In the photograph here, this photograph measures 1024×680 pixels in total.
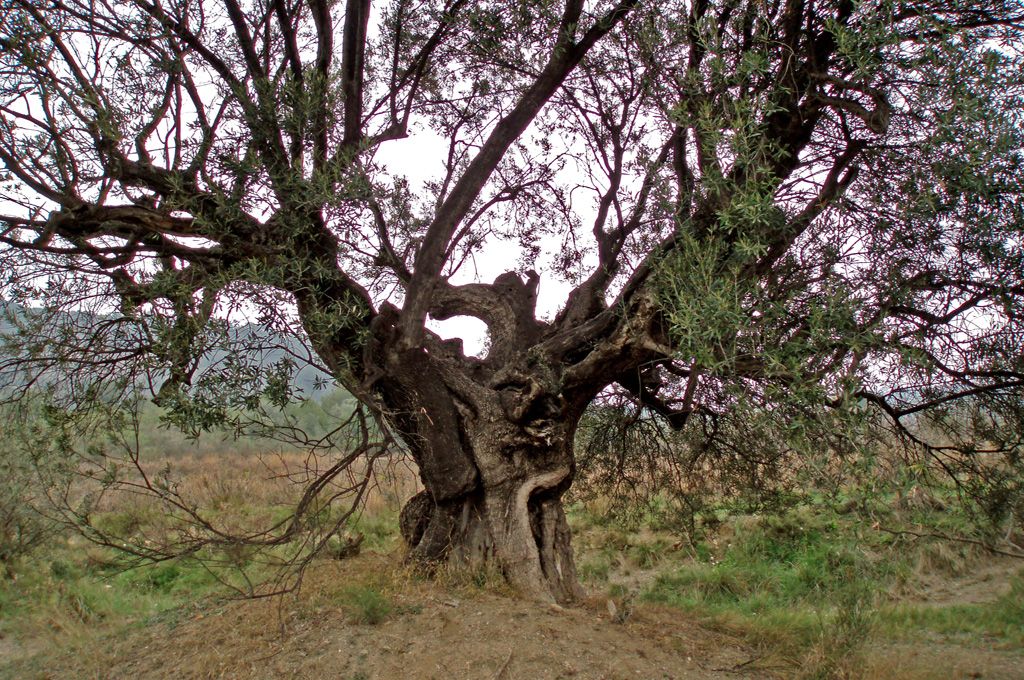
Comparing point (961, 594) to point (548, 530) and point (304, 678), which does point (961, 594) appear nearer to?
point (548, 530)

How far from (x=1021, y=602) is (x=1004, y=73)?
24.3 ft

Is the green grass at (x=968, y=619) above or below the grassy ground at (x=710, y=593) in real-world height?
below

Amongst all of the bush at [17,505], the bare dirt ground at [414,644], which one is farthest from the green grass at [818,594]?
the bush at [17,505]

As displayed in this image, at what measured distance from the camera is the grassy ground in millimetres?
5699

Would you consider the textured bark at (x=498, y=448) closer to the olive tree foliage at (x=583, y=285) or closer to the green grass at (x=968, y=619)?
the olive tree foliage at (x=583, y=285)

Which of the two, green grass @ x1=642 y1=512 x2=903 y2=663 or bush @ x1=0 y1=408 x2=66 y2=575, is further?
bush @ x1=0 y1=408 x2=66 y2=575

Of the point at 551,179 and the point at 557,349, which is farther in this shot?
→ the point at 551,179

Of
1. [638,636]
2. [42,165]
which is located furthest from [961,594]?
[42,165]

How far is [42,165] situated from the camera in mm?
5113

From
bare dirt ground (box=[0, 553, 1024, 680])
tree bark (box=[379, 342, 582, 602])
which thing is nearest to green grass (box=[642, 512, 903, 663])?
bare dirt ground (box=[0, 553, 1024, 680])

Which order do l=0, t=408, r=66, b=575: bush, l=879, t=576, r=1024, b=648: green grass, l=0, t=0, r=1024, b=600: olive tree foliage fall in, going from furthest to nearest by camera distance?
1. l=0, t=408, r=66, b=575: bush
2. l=879, t=576, r=1024, b=648: green grass
3. l=0, t=0, r=1024, b=600: olive tree foliage

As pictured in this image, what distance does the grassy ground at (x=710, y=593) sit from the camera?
570cm

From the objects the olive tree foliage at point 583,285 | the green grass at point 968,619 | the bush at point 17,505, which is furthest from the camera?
the bush at point 17,505

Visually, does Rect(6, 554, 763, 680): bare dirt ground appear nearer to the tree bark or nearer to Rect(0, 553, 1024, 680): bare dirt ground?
Rect(0, 553, 1024, 680): bare dirt ground
